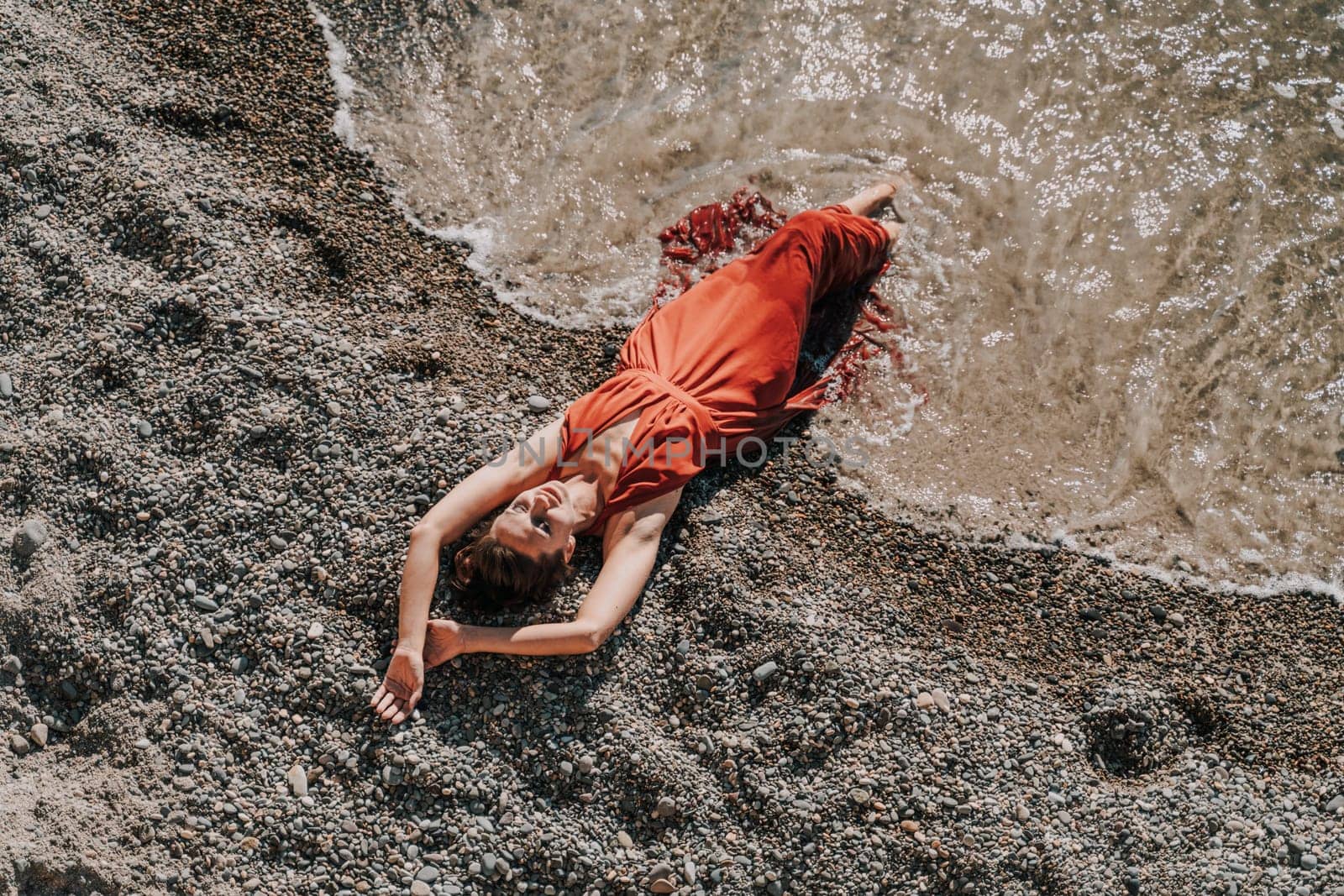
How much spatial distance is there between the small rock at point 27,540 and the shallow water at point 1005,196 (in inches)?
133

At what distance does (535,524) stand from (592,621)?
666 millimetres

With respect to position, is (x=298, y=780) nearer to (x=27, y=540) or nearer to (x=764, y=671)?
(x=27, y=540)

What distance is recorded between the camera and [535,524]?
18.9 ft

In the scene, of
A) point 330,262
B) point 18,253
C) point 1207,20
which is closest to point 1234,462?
point 1207,20

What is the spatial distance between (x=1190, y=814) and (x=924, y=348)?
11.7 ft

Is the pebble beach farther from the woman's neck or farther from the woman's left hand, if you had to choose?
the woman's neck

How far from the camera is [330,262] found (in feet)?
24.1

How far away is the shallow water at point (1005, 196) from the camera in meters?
7.53

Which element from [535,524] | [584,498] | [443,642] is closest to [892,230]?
[584,498]

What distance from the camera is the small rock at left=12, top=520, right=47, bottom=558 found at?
616 centimetres

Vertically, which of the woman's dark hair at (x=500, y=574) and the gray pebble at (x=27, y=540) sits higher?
the woman's dark hair at (x=500, y=574)

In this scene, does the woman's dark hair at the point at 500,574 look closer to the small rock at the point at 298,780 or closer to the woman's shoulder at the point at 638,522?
the woman's shoulder at the point at 638,522

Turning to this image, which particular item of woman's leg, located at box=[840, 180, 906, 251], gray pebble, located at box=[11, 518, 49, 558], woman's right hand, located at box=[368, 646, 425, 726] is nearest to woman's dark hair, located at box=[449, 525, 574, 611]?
woman's right hand, located at box=[368, 646, 425, 726]

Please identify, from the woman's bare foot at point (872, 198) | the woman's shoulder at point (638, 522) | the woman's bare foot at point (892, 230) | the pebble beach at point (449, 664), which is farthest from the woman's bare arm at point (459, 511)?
the woman's bare foot at point (892, 230)
